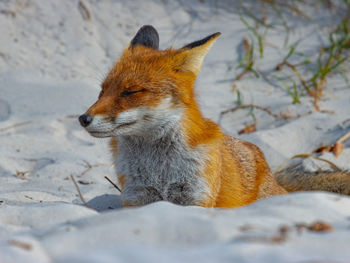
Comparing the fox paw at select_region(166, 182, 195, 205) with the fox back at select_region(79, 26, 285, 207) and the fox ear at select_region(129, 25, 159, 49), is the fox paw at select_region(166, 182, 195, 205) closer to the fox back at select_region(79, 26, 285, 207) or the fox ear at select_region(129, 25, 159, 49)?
the fox back at select_region(79, 26, 285, 207)

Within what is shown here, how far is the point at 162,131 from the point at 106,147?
2236mm

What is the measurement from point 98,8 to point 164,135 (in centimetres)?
482

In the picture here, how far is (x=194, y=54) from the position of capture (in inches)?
136

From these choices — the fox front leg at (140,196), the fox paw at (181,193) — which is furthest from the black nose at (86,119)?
the fox paw at (181,193)

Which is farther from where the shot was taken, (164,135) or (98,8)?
(98,8)

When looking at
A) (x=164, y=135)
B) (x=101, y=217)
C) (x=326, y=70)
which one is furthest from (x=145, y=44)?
(x=326, y=70)

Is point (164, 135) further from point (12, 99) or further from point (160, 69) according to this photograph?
point (12, 99)

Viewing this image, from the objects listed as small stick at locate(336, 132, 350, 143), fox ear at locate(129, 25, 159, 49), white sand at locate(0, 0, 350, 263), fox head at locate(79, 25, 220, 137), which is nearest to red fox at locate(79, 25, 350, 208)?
fox head at locate(79, 25, 220, 137)

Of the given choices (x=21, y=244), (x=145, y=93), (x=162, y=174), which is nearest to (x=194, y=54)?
(x=145, y=93)

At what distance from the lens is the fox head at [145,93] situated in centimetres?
307

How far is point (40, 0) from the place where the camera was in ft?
23.5

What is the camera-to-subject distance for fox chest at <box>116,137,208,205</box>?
328 centimetres

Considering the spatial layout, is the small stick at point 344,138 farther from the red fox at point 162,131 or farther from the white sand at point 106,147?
the red fox at point 162,131

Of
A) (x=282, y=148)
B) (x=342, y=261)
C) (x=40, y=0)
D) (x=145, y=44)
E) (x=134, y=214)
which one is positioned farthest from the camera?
(x=40, y=0)
